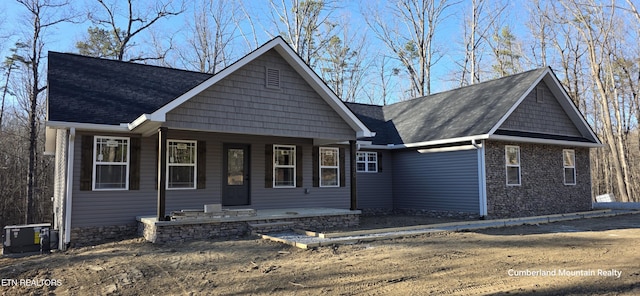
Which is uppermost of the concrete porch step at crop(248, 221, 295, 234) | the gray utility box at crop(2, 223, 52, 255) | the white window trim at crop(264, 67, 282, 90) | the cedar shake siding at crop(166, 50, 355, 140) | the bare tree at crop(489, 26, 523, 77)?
the bare tree at crop(489, 26, 523, 77)

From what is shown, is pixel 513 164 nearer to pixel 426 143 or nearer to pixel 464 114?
pixel 464 114

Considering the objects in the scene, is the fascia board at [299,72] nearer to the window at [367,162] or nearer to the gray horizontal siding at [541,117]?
the window at [367,162]

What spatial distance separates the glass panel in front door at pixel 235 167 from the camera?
456 inches

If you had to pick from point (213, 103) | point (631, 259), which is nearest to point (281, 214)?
point (213, 103)

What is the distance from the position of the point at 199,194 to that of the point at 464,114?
9.11 metres

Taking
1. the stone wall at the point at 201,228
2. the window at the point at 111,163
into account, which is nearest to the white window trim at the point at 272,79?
the stone wall at the point at 201,228

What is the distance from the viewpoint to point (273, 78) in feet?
34.2

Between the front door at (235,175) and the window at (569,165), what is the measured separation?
11.4m

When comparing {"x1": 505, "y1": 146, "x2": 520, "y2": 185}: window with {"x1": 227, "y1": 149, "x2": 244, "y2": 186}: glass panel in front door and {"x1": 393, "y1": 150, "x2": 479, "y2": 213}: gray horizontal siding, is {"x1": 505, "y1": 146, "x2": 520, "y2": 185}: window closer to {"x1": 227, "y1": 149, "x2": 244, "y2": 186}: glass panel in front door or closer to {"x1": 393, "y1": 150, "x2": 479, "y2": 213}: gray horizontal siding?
{"x1": 393, "y1": 150, "x2": 479, "y2": 213}: gray horizontal siding

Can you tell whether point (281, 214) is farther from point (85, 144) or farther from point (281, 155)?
point (85, 144)

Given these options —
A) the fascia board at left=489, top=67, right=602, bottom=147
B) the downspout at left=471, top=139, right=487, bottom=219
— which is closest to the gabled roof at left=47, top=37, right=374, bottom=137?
the downspout at left=471, top=139, right=487, bottom=219

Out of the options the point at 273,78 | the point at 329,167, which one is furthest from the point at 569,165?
the point at 273,78

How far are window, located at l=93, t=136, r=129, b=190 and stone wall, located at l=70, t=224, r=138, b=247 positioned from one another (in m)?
0.91

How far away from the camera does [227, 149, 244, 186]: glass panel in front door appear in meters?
11.6
